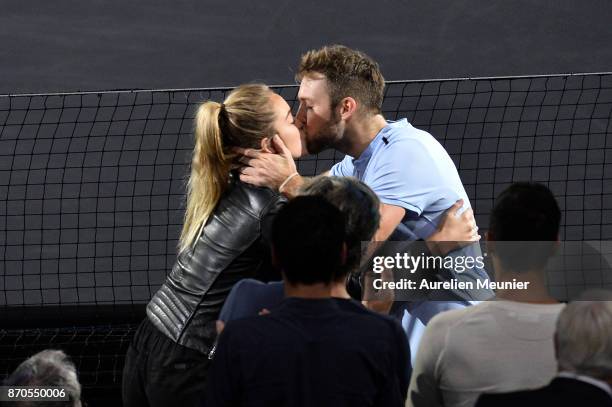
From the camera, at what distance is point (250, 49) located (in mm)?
12094

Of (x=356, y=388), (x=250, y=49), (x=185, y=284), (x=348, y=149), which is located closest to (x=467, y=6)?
(x=250, y=49)

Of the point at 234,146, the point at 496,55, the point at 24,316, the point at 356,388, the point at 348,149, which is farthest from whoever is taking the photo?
the point at 496,55

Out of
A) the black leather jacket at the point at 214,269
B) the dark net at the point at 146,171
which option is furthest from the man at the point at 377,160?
the dark net at the point at 146,171

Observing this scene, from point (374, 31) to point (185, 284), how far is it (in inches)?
345

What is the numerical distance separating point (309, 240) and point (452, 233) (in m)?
1.56

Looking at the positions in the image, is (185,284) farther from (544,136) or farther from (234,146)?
(544,136)

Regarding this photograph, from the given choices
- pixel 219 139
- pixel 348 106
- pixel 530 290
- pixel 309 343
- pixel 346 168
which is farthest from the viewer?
pixel 346 168

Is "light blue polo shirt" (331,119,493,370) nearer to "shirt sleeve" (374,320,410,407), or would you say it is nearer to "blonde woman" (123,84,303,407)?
"blonde woman" (123,84,303,407)

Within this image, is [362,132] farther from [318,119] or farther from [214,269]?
[214,269]

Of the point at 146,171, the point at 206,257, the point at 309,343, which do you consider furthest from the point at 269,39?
the point at 309,343

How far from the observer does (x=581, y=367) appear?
2.60m

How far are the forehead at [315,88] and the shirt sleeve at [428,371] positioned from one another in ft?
5.66

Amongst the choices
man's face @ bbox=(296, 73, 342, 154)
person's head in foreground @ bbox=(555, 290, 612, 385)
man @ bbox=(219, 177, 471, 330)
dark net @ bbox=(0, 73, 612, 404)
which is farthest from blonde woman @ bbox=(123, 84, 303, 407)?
dark net @ bbox=(0, 73, 612, 404)

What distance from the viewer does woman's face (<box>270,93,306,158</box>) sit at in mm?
4008
